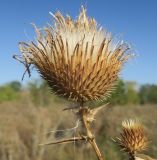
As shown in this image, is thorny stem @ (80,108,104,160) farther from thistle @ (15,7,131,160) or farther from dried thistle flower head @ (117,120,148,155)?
dried thistle flower head @ (117,120,148,155)

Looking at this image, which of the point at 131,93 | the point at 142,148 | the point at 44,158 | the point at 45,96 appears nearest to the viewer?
the point at 142,148

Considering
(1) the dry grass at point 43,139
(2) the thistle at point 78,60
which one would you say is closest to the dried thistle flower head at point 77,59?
(2) the thistle at point 78,60

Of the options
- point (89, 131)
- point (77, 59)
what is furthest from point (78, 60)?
point (89, 131)

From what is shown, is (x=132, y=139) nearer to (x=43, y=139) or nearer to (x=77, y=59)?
(x=77, y=59)

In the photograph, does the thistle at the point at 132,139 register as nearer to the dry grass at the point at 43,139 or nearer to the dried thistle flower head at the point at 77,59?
the dried thistle flower head at the point at 77,59

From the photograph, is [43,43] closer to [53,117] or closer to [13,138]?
[13,138]

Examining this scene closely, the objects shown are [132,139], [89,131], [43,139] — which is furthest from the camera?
[43,139]

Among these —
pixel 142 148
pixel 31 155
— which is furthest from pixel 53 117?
pixel 142 148
